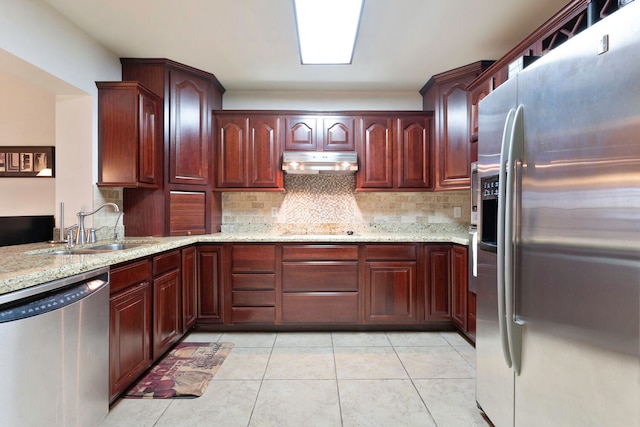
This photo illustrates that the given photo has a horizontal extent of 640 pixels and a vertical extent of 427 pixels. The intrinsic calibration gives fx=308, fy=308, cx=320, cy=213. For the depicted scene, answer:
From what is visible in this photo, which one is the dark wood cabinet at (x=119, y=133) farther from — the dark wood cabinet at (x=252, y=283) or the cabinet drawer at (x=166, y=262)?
the dark wood cabinet at (x=252, y=283)

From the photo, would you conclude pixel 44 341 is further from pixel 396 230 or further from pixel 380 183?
pixel 396 230

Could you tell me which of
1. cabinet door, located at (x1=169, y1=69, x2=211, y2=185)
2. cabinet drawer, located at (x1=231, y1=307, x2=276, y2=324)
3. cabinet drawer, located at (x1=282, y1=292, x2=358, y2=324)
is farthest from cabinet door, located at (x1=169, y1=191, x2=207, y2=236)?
cabinet drawer, located at (x1=282, y1=292, x2=358, y2=324)

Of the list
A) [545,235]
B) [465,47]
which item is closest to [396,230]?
[465,47]

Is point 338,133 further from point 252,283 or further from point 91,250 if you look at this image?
point 91,250

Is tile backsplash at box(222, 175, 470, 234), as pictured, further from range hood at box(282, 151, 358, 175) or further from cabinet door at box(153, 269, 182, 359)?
cabinet door at box(153, 269, 182, 359)

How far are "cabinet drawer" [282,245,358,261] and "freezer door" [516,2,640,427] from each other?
172 cm

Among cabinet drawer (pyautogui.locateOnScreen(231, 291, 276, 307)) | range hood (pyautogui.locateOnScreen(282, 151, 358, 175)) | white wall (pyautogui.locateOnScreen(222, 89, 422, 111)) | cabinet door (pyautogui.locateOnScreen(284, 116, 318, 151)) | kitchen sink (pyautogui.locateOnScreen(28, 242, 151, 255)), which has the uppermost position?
white wall (pyautogui.locateOnScreen(222, 89, 422, 111))

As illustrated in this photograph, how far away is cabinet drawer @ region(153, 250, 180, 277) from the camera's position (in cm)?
221

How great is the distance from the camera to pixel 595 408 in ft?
3.08

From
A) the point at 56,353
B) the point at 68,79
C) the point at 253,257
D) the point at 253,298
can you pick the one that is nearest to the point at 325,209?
the point at 253,257

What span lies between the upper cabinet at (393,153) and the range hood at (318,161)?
165 millimetres

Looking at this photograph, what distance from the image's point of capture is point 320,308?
2.90 metres

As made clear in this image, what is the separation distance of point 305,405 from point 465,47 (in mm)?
2956

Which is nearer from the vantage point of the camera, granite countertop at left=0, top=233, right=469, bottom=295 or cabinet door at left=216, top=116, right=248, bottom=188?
granite countertop at left=0, top=233, right=469, bottom=295
